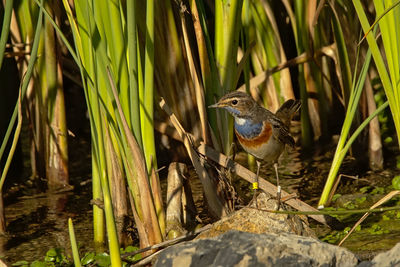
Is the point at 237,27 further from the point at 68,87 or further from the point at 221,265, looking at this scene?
the point at 68,87

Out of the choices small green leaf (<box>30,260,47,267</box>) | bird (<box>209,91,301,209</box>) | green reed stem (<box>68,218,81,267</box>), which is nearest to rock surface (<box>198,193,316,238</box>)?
bird (<box>209,91,301,209</box>)

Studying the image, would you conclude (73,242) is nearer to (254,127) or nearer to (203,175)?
(203,175)

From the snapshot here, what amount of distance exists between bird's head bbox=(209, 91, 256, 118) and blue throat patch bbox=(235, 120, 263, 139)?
0.08 metres

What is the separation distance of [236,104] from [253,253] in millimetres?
1784

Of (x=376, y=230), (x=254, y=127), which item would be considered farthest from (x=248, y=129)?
(x=376, y=230)

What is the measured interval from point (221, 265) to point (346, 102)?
3.23 m

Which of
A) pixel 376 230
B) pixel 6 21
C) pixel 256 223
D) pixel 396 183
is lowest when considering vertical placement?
pixel 376 230

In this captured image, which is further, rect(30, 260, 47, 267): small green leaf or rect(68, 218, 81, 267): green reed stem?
rect(30, 260, 47, 267): small green leaf

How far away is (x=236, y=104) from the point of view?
505 centimetres

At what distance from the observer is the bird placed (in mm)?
5020

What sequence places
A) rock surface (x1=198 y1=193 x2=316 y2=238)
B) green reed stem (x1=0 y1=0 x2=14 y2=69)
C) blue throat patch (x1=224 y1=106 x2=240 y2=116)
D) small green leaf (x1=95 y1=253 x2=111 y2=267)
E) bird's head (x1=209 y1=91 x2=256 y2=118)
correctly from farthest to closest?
blue throat patch (x1=224 y1=106 x2=240 y2=116), bird's head (x1=209 y1=91 x2=256 y2=118), small green leaf (x1=95 y1=253 x2=111 y2=267), rock surface (x1=198 y1=193 x2=316 y2=238), green reed stem (x1=0 y1=0 x2=14 y2=69)

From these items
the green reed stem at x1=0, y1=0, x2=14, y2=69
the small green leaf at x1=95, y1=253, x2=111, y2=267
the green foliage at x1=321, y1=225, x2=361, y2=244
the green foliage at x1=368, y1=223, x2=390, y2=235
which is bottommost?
the green foliage at x1=368, y1=223, x2=390, y2=235

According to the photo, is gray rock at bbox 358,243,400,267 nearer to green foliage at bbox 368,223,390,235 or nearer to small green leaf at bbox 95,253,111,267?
green foliage at bbox 368,223,390,235

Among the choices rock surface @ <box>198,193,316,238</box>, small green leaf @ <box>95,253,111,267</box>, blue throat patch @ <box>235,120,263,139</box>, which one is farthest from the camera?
blue throat patch @ <box>235,120,263,139</box>
